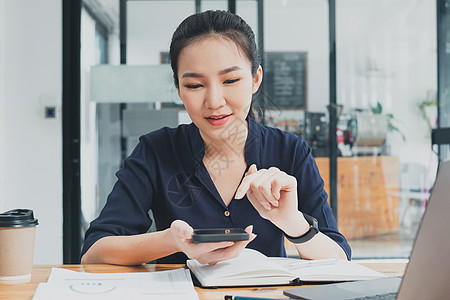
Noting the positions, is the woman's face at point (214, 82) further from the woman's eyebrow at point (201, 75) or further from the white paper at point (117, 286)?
the white paper at point (117, 286)

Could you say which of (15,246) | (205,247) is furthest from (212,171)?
(15,246)

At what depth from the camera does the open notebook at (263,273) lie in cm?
89

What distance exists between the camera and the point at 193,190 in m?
1.32

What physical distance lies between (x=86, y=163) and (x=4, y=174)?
51 centimetres

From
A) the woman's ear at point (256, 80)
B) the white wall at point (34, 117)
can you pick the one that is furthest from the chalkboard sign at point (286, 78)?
the woman's ear at point (256, 80)

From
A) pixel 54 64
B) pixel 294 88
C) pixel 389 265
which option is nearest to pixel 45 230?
pixel 54 64

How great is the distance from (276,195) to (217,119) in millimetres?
342

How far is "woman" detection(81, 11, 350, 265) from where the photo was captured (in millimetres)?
1122

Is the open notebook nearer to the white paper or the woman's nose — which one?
the white paper

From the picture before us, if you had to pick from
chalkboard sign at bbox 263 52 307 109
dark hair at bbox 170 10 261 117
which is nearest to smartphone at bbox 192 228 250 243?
dark hair at bbox 170 10 261 117

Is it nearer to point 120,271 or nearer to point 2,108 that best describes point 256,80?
point 120,271

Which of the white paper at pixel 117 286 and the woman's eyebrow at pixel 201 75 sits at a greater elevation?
the woman's eyebrow at pixel 201 75

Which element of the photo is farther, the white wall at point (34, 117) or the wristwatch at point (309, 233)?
the white wall at point (34, 117)

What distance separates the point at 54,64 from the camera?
313 centimetres
